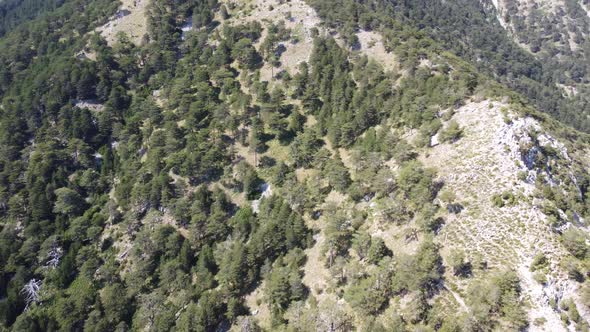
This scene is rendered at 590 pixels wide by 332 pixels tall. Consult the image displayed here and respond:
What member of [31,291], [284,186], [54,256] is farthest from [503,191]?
[31,291]

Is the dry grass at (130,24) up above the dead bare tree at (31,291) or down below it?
above

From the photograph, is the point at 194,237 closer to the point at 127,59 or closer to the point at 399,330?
the point at 399,330

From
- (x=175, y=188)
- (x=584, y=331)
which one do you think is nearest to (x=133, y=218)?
(x=175, y=188)

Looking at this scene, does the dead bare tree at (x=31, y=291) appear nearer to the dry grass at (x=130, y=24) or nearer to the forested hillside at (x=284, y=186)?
the forested hillside at (x=284, y=186)

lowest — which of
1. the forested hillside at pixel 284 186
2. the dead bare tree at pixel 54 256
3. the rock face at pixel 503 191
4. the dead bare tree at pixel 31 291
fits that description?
the dead bare tree at pixel 31 291

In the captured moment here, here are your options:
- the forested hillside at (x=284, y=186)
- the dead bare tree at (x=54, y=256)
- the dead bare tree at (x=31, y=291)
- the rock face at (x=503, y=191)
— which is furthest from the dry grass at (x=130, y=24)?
the rock face at (x=503, y=191)

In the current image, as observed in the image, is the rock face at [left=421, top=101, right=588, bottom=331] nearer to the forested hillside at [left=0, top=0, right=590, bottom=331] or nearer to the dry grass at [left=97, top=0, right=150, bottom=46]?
the forested hillside at [left=0, top=0, right=590, bottom=331]

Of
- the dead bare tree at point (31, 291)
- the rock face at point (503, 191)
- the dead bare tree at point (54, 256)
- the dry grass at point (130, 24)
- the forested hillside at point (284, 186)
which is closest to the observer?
the rock face at point (503, 191)

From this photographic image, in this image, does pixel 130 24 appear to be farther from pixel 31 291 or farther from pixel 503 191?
pixel 503 191

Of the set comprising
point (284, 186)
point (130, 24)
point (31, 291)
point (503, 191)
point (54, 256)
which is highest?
point (503, 191)

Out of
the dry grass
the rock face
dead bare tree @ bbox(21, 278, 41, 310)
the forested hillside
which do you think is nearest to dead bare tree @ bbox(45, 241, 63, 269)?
the forested hillside
